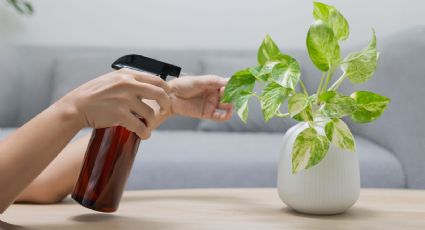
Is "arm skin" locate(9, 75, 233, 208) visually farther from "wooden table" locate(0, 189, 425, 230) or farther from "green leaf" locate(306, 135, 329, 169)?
"green leaf" locate(306, 135, 329, 169)

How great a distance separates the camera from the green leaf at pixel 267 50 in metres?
0.86

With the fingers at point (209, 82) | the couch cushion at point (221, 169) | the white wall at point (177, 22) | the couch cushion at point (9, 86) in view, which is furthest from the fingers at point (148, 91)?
the white wall at point (177, 22)

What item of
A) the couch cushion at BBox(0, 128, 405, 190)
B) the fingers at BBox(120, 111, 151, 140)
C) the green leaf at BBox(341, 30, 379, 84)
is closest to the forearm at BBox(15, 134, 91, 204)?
the fingers at BBox(120, 111, 151, 140)

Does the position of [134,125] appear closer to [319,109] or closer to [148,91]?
[148,91]

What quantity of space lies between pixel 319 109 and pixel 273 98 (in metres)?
0.07

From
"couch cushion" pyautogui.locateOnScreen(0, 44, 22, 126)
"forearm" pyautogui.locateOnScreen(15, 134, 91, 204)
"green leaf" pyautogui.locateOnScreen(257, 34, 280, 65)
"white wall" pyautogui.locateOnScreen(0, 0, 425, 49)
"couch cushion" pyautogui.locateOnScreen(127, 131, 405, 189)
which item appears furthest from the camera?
"white wall" pyautogui.locateOnScreen(0, 0, 425, 49)

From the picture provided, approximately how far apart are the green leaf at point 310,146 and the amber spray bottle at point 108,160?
20cm

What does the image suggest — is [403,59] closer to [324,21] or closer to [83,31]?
[324,21]

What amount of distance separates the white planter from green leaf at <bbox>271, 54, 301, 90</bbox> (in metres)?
0.09

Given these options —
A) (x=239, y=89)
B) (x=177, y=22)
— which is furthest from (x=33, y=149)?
(x=177, y=22)

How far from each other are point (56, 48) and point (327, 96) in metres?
2.39

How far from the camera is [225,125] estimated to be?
2502mm

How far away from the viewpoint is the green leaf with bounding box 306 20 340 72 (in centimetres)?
78

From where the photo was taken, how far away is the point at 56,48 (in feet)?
9.65
